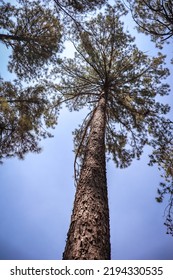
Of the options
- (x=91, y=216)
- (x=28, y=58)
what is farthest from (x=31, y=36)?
(x=91, y=216)

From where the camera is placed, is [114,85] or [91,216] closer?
[91,216]

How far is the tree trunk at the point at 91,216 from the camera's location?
2502 mm

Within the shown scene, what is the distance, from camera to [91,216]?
9.93ft

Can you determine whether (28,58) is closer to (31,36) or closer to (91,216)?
(31,36)

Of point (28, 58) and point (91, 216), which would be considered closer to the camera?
point (91, 216)

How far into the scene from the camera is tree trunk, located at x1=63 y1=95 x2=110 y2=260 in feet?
8.21

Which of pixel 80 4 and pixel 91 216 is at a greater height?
pixel 80 4

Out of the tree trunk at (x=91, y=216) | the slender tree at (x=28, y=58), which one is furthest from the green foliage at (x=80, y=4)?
the tree trunk at (x=91, y=216)

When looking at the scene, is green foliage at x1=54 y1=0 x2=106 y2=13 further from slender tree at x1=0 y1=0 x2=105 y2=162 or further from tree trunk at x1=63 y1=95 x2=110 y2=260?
tree trunk at x1=63 y1=95 x2=110 y2=260

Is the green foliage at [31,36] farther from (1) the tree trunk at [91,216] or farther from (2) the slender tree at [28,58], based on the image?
(1) the tree trunk at [91,216]

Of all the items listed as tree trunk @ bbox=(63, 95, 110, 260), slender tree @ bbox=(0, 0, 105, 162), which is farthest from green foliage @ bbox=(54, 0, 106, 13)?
tree trunk @ bbox=(63, 95, 110, 260)

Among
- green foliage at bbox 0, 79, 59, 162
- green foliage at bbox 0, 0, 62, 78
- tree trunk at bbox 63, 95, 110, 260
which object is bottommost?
tree trunk at bbox 63, 95, 110, 260

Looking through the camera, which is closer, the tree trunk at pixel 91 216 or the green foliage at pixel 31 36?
the tree trunk at pixel 91 216
